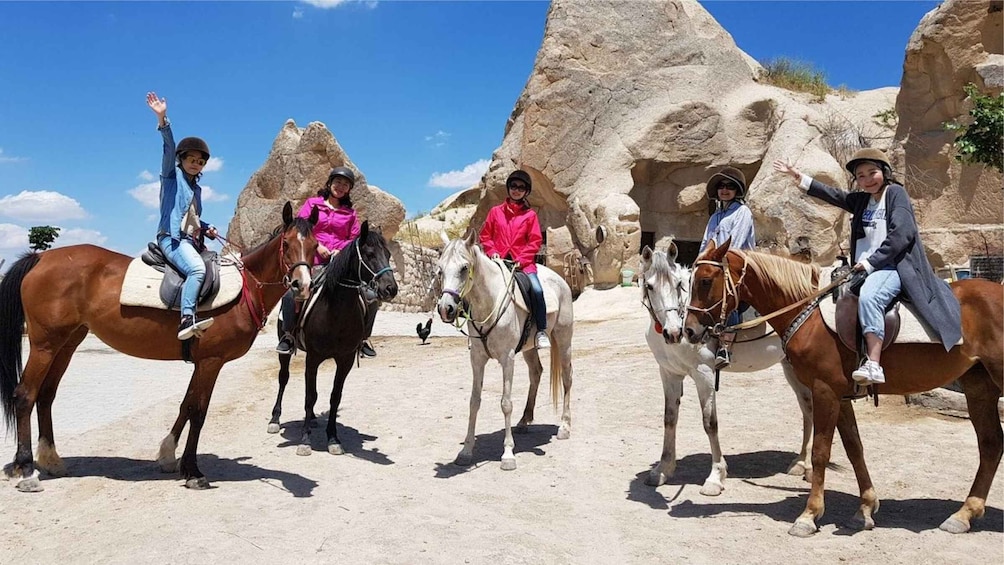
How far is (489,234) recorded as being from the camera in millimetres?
6637

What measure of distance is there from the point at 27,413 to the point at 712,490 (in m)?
5.22

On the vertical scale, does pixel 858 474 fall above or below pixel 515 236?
below

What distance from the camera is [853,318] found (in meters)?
3.90

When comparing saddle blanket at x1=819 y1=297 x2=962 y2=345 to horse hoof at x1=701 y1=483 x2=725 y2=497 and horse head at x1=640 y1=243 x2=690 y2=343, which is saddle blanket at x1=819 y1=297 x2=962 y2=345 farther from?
horse hoof at x1=701 y1=483 x2=725 y2=497

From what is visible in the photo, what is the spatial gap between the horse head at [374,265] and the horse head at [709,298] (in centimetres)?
246

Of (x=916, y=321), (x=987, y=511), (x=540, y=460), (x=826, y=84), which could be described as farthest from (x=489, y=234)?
(x=826, y=84)

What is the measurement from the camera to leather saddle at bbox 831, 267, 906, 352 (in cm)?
384

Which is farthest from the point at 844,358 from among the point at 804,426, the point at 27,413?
the point at 27,413

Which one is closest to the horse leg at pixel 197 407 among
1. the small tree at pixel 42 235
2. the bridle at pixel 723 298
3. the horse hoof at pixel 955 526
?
the bridle at pixel 723 298

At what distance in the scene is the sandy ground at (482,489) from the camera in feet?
12.0

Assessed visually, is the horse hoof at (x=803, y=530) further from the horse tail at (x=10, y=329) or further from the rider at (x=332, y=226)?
the horse tail at (x=10, y=329)

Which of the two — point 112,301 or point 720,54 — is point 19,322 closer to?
point 112,301

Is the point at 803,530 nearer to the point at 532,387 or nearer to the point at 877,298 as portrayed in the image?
the point at 877,298

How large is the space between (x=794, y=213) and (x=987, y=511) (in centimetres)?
1105
